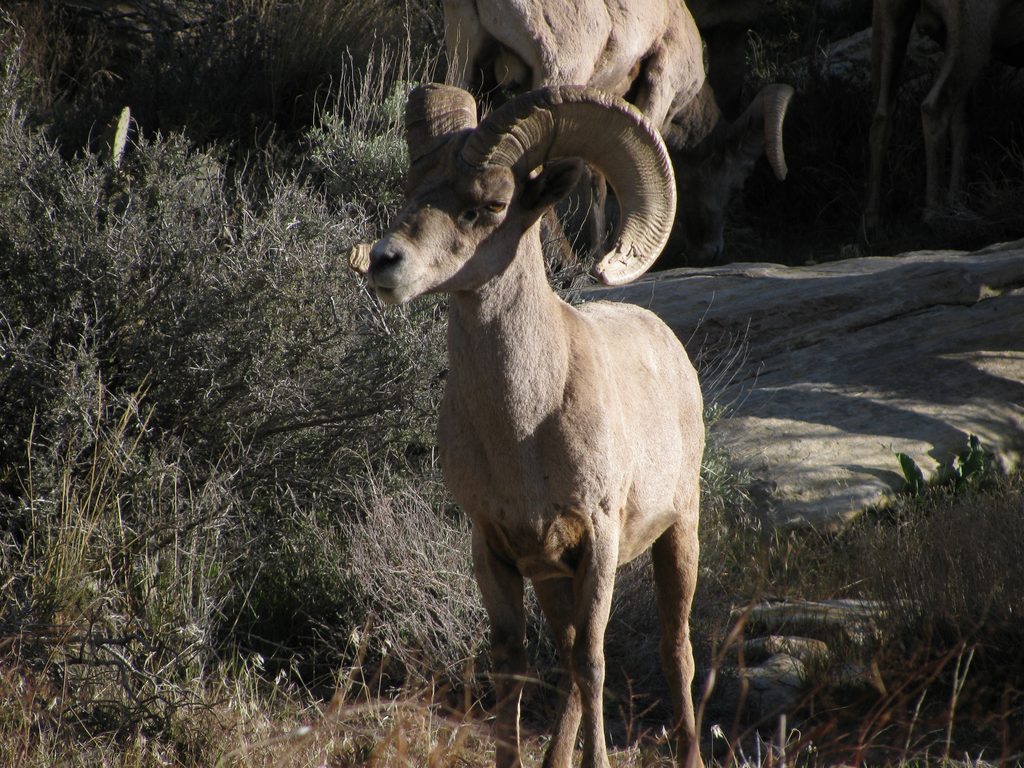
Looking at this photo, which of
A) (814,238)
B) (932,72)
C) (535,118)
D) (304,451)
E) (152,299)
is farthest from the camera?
(932,72)

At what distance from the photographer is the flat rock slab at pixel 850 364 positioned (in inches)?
294

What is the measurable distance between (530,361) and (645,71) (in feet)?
21.9

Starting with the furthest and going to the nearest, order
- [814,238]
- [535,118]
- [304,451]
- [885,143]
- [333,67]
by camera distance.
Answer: [814,238], [885,143], [333,67], [304,451], [535,118]

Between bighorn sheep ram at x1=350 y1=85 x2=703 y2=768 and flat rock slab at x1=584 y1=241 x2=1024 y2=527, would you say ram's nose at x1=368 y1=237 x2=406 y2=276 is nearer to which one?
bighorn sheep ram at x1=350 y1=85 x2=703 y2=768

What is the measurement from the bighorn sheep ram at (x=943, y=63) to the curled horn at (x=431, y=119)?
364 inches

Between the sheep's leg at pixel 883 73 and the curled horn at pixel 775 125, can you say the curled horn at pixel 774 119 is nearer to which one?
the curled horn at pixel 775 125

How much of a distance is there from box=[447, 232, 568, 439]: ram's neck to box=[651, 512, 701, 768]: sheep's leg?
107cm

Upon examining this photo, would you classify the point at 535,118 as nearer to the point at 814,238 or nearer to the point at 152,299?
the point at 152,299

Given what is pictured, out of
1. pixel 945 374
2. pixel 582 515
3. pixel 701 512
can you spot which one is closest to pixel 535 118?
pixel 582 515

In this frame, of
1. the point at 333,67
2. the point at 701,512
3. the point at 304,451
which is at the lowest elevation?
the point at 701,512

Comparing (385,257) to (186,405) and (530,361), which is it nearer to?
(530,361)

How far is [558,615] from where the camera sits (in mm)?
4527

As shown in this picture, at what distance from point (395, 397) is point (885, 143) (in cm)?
815

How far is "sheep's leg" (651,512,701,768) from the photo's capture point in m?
4.70
